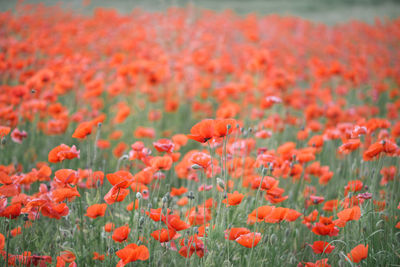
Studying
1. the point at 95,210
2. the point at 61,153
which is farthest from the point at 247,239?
the point at 61,153

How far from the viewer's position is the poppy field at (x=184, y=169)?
55.9 inches

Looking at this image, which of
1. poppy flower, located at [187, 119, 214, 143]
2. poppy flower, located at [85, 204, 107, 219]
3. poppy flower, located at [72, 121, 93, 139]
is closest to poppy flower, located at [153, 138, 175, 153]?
poppy flower, located at [187, 119, 214, 143]

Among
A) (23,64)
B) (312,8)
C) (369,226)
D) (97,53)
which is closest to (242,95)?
(97,53)

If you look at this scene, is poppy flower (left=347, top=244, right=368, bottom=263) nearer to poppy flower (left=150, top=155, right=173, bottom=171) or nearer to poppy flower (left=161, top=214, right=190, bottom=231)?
poppy flower (left=161, top=214, right=190, bottom=231)

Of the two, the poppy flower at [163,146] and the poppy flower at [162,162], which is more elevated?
the poppy flower at [163,146]

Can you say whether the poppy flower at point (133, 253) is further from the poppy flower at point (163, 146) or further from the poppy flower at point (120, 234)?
the poppy flower at point (163, 146)

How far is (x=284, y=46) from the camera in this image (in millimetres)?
7398

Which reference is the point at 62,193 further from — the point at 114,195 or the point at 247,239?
the point at 247,239

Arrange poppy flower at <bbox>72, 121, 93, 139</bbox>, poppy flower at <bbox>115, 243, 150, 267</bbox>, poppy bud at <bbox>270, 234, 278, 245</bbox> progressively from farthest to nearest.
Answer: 1. poppy flower at <bbox>72, 121, 93, 139</bbox>
2. poppy bud at <bbox>270, 234, 278, 245</bbox>
3. poppy flower at <bbox>115, 243, 150, 267</bbox>

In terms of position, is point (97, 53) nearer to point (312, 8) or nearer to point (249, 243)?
point (249, 243)

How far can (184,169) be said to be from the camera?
2.01 metres

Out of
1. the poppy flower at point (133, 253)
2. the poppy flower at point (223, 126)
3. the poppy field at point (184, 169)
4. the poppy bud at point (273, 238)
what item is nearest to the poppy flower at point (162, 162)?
the poppy field at point (184, 169)

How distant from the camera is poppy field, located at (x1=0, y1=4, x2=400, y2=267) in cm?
142

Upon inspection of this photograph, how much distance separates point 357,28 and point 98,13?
7.44 meters
